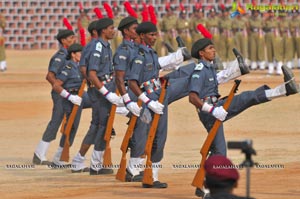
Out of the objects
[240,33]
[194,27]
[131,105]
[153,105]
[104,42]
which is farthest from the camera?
[194,27]

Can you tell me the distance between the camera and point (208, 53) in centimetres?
1448

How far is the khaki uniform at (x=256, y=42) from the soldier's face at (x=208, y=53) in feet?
73.7

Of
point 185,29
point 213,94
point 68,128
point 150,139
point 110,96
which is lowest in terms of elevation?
point 185,29

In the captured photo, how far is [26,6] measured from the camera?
4725 centimetres

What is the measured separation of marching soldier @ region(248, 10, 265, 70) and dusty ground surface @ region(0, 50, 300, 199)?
340 centimetres

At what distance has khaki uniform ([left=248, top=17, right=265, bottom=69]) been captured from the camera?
121 ft

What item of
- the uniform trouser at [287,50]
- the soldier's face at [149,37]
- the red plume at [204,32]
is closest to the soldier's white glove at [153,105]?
the soldier's face at [149,37]

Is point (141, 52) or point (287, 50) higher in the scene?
point (141, 52)

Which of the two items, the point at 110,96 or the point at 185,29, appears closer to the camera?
the point at 110,96

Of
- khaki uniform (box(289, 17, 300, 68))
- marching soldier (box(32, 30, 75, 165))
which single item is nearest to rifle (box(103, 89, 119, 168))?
marching soldier (box(32, 30, 75, 165))

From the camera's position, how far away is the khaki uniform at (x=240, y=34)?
37.5 metres

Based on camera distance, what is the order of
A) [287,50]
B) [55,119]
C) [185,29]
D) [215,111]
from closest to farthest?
[215,111] < [55,119] < [287,50] < [185,29]

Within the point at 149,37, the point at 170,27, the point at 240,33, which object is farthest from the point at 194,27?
the point at 149,37

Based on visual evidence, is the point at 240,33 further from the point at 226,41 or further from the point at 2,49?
the point at 2,49
